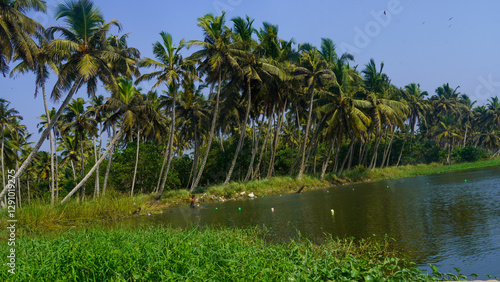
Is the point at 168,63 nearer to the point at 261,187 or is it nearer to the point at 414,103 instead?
the point at 261,187

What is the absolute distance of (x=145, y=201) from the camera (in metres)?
24.9

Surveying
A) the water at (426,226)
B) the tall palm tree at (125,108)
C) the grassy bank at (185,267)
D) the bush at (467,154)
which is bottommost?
the water at (426,226)

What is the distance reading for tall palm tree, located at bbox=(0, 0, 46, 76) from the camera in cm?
1650

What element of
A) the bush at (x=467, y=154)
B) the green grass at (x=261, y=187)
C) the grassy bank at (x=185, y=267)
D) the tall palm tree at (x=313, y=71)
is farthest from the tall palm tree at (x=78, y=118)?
the bush at (x=467, y=154)

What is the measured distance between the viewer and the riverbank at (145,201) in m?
14.9

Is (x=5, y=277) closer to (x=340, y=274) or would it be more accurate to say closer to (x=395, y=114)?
(x=340, y=274)

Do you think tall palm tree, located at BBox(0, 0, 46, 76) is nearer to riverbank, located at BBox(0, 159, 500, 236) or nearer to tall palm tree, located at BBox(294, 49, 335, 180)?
→ riverbank, located at BBox(0, 159, 500, 236)

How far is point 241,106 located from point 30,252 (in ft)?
98.4

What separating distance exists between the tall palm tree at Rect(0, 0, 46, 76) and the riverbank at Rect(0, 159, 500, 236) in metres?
7.69

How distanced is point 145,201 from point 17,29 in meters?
13.2

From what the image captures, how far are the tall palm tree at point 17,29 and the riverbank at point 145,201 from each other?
7.69 m

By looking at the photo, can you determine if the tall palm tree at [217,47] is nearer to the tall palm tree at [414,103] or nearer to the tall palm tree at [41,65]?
the tall palm tree at [41,65]

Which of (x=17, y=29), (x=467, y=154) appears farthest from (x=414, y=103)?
(x=17, y=29)

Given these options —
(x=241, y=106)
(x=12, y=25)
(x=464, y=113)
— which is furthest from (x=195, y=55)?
(x=464, y=113)
